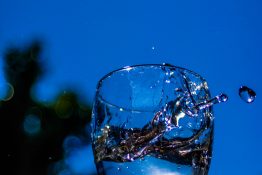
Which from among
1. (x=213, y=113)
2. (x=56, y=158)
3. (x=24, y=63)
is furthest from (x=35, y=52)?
(x=213, y=113)

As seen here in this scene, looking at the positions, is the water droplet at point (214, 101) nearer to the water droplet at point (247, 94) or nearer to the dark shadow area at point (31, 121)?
the water droplet at point (247, 94)

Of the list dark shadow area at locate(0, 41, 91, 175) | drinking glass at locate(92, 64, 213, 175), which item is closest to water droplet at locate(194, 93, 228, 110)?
drinking glass at locate(92, 64, 213, 175)

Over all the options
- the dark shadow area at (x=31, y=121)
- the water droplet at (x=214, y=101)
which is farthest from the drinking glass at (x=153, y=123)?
the dark shadow area at (x=31, y=121)

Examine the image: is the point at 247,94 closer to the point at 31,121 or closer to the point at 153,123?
the point at 153,123

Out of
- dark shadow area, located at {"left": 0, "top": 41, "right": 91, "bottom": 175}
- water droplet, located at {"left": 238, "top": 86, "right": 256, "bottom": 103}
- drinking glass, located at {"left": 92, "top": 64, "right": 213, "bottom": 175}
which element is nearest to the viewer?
drinking glass, located at {"left": 92, "top": 64, "right": 213, "bottom": 175}

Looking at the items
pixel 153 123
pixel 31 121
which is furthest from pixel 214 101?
pixel 31 121

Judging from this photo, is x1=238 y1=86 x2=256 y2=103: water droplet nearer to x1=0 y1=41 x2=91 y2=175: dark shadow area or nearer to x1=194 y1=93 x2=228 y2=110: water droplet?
x1=194 y1=93 x2=228 y2=110: water droplet
